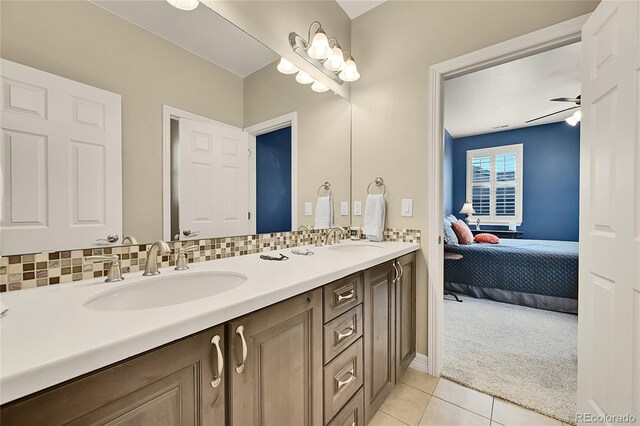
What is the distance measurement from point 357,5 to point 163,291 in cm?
236

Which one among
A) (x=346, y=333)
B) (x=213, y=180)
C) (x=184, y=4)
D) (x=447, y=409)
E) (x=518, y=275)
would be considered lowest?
(x=447, y=409)

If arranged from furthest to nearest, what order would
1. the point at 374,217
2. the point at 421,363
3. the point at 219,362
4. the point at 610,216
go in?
the point at 374,217 → the point at 421,363 → the point at 610,216 → the point at 219,362

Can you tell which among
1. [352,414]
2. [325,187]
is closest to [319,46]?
[325,187]

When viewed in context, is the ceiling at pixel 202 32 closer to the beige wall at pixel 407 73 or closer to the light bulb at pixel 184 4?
the light bulb at pixel 184 4

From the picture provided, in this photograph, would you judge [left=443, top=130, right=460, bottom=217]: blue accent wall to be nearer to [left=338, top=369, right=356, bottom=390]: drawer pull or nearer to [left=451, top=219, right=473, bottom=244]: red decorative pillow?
[left=451, top=219, right=473, bottom=244]: red decorative pillow

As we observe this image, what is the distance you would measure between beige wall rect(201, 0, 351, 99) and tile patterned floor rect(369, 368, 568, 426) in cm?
211

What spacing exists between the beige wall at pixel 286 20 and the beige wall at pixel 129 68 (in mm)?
372

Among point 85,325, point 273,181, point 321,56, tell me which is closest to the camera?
point 85,325

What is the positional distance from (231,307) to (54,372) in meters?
0.33

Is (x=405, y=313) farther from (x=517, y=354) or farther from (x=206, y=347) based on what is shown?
(x=206, y=347)

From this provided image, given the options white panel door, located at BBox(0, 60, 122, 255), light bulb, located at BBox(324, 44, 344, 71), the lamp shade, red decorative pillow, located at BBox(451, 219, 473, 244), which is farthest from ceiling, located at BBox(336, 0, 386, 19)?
the lamp shade

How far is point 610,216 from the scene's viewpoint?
3.52ft

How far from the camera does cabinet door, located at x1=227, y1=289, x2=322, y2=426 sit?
2.40 feet

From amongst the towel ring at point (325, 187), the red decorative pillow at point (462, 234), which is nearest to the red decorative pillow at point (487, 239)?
the red decorative pillow at point (462, 234)
